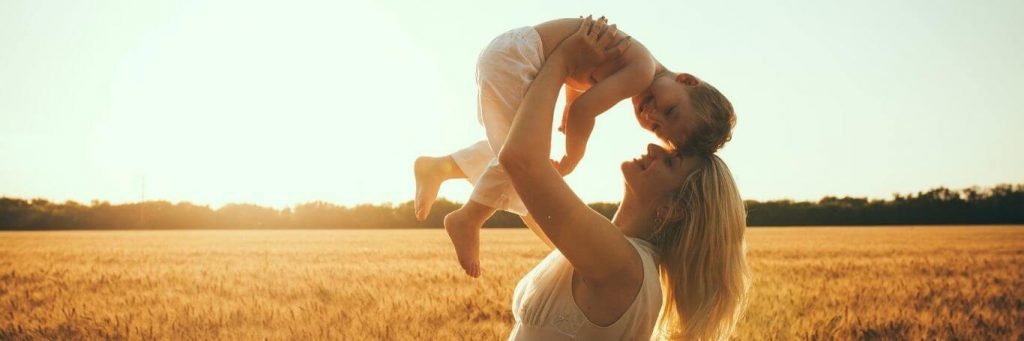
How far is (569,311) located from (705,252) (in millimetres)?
470

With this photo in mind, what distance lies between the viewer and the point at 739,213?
2354mm

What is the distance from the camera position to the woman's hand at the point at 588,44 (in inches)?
88.0

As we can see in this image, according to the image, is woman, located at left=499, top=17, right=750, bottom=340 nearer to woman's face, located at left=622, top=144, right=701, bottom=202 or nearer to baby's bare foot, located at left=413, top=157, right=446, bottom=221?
woman's face, located at left=622, top=144, right=701, bottom=202

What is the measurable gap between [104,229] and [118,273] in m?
53.0

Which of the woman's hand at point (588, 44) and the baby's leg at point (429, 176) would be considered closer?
the woman's hand at point (588, 44)

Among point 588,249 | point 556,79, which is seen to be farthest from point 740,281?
point 556,79

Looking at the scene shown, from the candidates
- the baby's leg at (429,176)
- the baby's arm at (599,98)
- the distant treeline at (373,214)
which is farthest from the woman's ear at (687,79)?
the distant treeline at (373,214)

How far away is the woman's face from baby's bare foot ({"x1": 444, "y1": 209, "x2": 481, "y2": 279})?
76 cm

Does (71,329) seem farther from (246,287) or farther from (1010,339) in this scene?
(1010,339)

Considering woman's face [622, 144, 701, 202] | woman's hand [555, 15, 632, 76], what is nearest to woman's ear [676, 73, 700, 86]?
woman's hand [555, 15, 632, 76]

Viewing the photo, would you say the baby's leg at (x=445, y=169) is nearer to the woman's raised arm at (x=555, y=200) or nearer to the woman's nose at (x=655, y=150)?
the woman's nose at (x=655, y=150)

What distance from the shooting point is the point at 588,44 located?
2311mm

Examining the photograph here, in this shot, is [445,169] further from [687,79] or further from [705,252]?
[705,252]

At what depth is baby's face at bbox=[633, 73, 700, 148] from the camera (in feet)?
8.62
